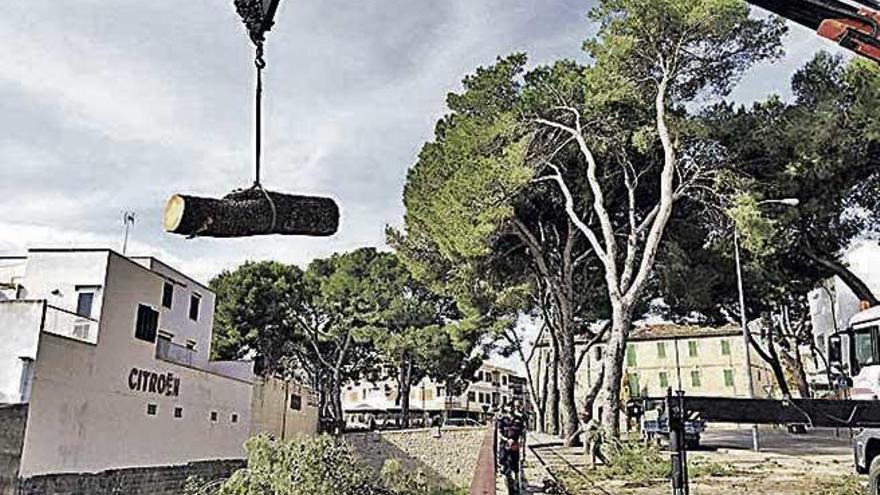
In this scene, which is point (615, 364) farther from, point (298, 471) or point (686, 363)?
point (686, 363)

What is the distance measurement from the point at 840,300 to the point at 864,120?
8414 millimetres

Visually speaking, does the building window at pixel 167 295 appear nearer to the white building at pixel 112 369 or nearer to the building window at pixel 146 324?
the white building at pixel 112 369

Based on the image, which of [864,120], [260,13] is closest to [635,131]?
[864,120]

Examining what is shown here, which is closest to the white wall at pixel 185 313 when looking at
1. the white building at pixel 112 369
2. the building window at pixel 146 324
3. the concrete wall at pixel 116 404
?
the white building at pixel 112 369

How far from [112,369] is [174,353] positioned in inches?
196

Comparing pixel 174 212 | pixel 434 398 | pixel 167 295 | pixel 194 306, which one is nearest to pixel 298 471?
pixel 174 212

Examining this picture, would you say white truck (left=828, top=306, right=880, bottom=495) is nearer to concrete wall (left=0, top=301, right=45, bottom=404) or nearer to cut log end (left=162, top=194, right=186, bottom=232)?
cut log end (left=162, top=194, right=186, bottom=232)

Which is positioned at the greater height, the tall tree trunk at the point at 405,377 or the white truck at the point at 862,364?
the tall tree trunk at the point at 405,377

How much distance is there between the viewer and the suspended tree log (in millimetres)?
3803

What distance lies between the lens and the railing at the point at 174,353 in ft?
69.9

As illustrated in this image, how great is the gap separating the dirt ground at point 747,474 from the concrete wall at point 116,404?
33.5ft

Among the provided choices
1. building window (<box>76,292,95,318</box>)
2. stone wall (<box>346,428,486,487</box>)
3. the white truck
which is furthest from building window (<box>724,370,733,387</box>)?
building window (<box>76,292,95,318</box>)

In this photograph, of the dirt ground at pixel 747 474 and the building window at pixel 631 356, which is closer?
the dirt ground at pixel 747 474

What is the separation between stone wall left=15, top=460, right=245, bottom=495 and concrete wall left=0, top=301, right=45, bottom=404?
75.3 inches
